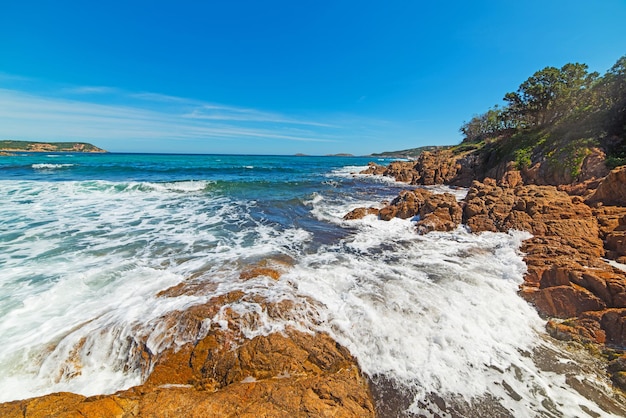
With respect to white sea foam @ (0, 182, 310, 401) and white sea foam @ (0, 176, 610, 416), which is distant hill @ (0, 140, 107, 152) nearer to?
white sea foam @ (0, 182, 310, 401)

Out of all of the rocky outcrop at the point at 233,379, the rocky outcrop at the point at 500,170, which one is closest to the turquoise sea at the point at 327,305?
the rocky outcrop at the point at 233,379

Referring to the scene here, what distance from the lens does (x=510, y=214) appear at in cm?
1192

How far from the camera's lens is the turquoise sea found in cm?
440

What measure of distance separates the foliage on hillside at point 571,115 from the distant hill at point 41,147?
165 metres

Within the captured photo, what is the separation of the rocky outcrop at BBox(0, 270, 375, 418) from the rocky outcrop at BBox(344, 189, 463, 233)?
9.67 m

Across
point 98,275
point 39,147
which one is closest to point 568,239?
point 98,275

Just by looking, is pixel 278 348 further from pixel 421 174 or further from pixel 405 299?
pixel 421 174

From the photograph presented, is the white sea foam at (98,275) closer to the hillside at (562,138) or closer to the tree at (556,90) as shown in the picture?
the hillside at (562,138)

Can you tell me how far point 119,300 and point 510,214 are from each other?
15615 millimetres

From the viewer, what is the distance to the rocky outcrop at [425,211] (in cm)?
1281

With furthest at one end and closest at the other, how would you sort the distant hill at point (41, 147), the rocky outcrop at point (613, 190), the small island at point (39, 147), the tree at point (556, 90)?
1. the distant hill at point (41, 147)
2. the small island at point (39, 147)
3. the tree at point (556, 90)
4. the rocky outcrop at point (613, 190)

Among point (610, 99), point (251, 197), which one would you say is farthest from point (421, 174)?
point (251, 197)

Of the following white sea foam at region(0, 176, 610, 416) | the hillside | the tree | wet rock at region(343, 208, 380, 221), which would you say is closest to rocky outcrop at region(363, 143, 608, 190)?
the hillside

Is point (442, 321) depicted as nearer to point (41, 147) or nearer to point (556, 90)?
point (556, 90)
